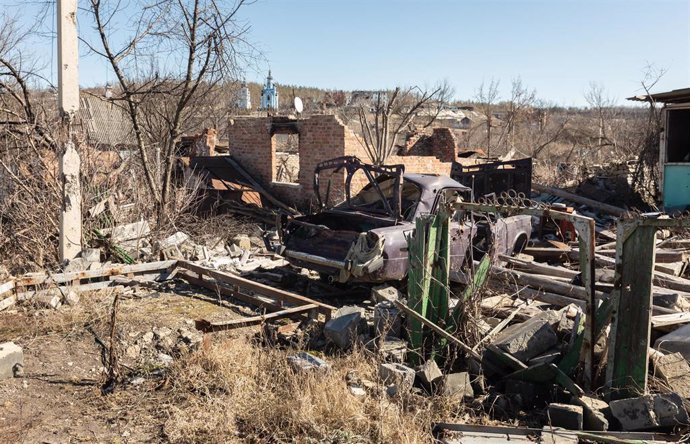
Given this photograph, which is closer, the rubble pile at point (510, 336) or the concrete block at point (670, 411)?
the concrete block at point (670, 411)

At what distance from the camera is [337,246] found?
7676 millimetres

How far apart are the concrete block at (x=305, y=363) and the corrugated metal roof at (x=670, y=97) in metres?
12.3

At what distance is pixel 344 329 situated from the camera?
570 cm

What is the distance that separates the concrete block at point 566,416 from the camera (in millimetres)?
3877

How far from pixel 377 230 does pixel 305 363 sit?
2692mm

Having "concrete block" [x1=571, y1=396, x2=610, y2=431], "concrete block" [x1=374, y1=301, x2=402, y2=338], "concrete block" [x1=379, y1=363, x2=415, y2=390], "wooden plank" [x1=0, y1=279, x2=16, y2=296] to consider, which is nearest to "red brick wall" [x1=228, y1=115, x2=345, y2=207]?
"wooden plank" [x1=0, y1=279, x2=16, y2=296]

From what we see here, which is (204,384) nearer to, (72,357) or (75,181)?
(72,357)

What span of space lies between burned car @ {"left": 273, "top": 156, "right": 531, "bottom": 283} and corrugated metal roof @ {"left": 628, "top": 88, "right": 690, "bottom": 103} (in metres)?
7.28

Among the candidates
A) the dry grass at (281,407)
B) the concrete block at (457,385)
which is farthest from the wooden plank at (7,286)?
the concrete block at (457,385)

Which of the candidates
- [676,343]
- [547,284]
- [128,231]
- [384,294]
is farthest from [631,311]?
[128,231]

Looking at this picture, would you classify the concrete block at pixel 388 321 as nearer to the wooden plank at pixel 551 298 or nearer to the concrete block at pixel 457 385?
the concrete block at pixel 457 385

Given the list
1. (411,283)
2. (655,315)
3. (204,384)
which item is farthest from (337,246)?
(655,315)

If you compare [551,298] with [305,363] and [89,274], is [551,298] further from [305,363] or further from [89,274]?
[89,274]

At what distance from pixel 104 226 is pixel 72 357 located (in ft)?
15.4
